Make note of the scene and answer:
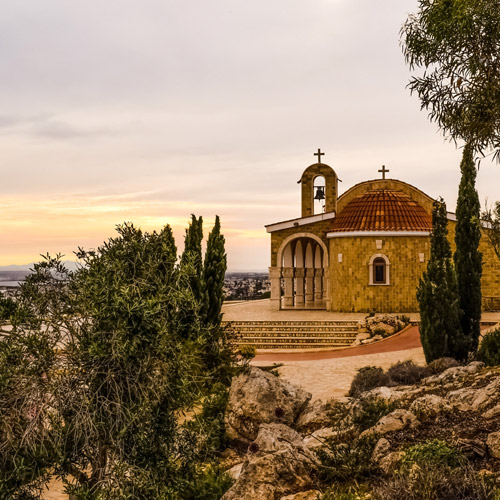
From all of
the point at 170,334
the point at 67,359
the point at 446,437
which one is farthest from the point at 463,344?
the point at 67,359

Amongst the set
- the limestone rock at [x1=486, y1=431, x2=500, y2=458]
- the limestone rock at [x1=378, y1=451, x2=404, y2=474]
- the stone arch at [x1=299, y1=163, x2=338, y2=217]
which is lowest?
the limestone rock at [x1=378, y1=451, x2=404, y2=474]

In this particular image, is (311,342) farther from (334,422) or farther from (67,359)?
(67,359)

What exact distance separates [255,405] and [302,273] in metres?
21.2

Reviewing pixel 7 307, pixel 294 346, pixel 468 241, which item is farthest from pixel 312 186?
pixel 7 307

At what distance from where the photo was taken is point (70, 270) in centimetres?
704

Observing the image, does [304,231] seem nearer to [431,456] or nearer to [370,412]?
[370,412]

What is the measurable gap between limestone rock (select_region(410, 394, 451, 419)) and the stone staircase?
37.4 feet

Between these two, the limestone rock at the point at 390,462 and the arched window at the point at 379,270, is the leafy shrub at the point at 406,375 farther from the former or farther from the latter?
the arched window at the point at 379,270

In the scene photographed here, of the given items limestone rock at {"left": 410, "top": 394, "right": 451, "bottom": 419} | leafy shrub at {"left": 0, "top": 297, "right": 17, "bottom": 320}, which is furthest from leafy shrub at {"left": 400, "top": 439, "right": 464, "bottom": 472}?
leafy shrub at {"left": 0, "top": 297, "right": 17, "bottom": 320}

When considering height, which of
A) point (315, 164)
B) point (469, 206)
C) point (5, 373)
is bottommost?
point (5, 373)

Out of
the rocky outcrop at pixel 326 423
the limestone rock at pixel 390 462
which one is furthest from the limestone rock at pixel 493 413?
the limestone rock at pixel 390 462

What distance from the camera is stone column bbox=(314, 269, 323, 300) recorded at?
33.0m

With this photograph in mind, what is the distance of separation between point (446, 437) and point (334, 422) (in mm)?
2968

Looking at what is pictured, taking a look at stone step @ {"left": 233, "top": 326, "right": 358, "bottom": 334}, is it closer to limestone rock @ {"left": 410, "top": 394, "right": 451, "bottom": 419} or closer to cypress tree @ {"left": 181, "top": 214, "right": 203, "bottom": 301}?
cypress tree @ {"left": 181, "top": 214, "right": 203, "bottom": 301}
